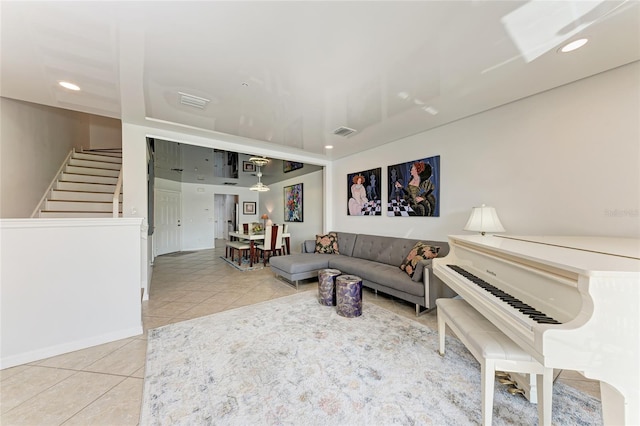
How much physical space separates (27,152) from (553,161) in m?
6.27

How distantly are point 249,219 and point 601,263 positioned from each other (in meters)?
→ 9.44

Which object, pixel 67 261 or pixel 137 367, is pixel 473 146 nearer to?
pixel 137 367

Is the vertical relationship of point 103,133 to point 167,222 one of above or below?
above

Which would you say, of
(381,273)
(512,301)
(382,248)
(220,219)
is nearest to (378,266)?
(381,273)

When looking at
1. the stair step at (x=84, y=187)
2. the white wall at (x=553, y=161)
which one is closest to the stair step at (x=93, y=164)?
the stair step at (x=84, y=187)

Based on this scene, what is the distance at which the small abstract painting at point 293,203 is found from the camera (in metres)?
6.76

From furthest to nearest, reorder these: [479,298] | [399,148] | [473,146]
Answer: [399,148]
[473,146]
[479,298]

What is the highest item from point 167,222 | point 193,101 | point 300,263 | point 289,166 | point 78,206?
point 289,166

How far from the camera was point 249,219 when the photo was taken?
31.2 ft

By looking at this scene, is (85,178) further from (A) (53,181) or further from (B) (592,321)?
(B) (592,321)

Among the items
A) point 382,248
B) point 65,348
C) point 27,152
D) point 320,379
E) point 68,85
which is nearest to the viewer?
point 320,379

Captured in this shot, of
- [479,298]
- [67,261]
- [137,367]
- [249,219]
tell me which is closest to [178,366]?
[137,367]

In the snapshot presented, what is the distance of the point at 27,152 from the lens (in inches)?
124

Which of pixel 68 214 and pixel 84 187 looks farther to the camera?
pixel 84 187
